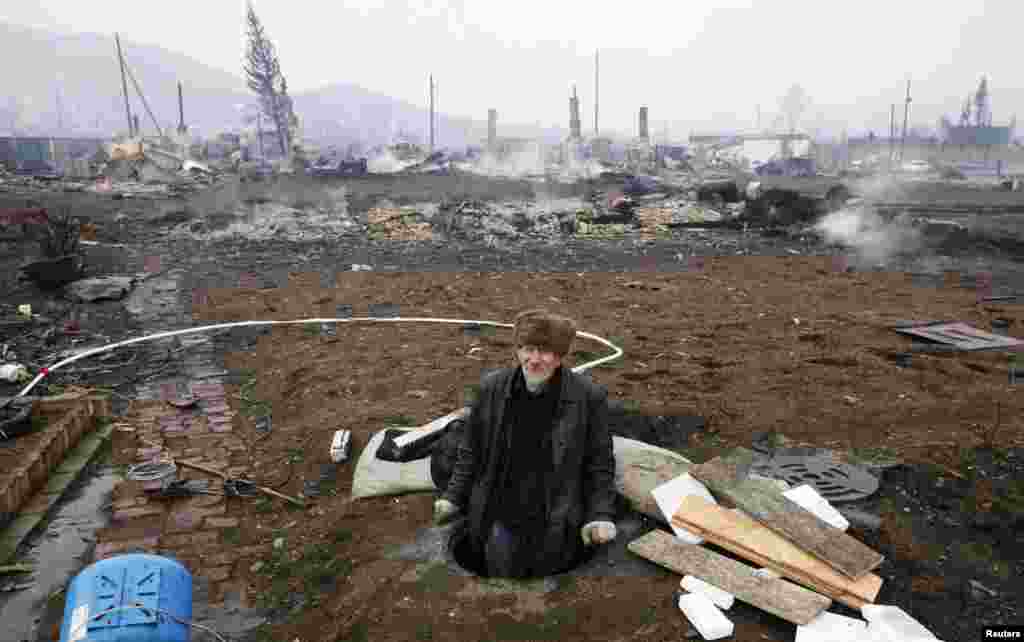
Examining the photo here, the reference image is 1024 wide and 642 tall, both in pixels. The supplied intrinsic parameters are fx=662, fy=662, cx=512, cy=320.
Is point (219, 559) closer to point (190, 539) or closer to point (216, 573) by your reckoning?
point (216, 573)

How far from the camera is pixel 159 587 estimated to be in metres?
2.46

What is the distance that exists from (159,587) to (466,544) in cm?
156

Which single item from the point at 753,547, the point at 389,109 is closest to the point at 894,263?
the point at 753,547

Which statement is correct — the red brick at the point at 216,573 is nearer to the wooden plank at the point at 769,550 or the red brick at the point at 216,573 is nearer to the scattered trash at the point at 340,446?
the scattered trash at the point at 340,446

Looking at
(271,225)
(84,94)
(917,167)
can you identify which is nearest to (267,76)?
(271,225)

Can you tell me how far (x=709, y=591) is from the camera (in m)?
2.89

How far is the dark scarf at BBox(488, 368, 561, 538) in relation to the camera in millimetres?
3324

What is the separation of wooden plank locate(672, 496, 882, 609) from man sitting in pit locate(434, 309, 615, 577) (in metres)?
0.48

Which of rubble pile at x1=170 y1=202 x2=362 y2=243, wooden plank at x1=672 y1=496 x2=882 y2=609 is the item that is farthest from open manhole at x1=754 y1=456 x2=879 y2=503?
rubble pile at x1=170 y1=202 x2=362 y2=243

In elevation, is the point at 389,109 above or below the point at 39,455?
above

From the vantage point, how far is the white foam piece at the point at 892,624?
2645 mm

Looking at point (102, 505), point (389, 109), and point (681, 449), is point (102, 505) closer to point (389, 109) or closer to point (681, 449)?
point (681, 449)

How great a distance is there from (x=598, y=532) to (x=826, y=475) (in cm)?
179

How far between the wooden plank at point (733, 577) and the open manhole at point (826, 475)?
3.71ft
